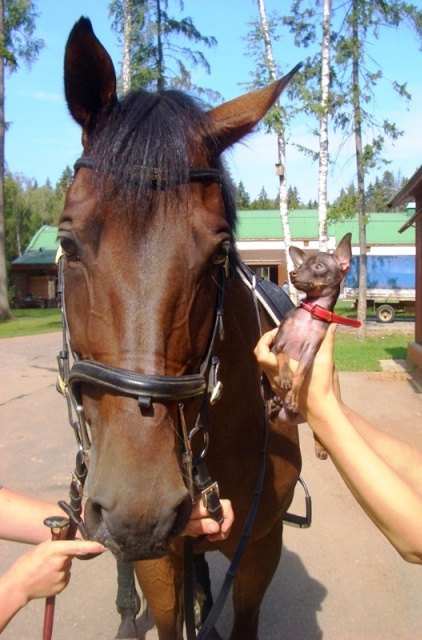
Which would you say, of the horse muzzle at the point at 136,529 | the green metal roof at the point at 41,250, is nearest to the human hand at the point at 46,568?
the horse muzzle at the point at 136,529

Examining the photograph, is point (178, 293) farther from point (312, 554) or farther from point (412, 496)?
point (312, 554)

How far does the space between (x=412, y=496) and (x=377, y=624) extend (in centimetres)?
253

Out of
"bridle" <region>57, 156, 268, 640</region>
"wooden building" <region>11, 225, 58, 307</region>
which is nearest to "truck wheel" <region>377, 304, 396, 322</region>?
"wooden building" <region>11, 225, 58, 307</region>

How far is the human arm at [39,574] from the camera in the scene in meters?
1.65

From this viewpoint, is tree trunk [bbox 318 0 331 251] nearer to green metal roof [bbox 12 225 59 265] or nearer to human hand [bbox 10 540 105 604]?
human hand [bbox 10 540 105 604]

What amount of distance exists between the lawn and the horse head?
11228mm

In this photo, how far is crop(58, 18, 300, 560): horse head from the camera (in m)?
1.37

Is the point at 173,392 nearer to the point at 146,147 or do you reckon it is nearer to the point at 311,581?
the point at 146,147

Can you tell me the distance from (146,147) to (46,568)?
1251 mm

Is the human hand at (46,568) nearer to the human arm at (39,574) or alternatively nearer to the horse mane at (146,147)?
the human arm at (39,574)

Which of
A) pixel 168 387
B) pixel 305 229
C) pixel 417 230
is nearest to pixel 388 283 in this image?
pixel 305 229

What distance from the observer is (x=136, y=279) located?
58.8 inches

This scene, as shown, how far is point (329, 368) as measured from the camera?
4.94ft

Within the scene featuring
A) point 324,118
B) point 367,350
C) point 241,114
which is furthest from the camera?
point 324,118
